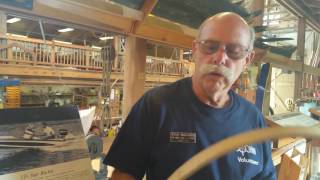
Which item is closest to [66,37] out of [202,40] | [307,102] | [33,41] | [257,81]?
[33,41]

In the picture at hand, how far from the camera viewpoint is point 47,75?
16.2ft

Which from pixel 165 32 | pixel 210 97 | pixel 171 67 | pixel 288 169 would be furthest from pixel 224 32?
pixel 171 67

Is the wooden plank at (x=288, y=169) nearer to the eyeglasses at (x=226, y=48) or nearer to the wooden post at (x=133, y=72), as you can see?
the wooden post at (x=133, y=72)

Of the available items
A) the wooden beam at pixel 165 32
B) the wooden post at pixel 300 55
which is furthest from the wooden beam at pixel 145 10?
the wooden post at pixel 300 55

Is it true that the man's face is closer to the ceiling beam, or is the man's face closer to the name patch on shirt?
the name patch on shirt

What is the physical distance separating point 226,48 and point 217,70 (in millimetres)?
72

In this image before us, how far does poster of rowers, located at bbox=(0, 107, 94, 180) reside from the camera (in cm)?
59

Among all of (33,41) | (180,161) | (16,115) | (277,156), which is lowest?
(277,156)

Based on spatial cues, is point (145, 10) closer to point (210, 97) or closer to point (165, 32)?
point (165, 32)

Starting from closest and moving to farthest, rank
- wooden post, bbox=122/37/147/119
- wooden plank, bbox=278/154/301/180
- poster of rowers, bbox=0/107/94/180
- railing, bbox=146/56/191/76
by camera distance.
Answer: poster of rowers, bbox=0/107/94/180
wooden post, bbox=122/37/147/119
wooden plank, bbox=278/154/301/180
railing, bbox=146/56/191/76

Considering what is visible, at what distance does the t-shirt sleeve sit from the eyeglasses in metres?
0.25

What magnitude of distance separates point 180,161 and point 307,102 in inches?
124

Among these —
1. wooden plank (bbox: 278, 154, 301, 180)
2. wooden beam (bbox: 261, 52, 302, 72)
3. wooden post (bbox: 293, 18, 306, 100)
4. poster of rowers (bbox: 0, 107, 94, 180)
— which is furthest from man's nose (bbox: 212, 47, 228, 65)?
wooden post (bbox: 293, 18, 306, 100)

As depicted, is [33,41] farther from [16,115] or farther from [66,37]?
[66,37]
